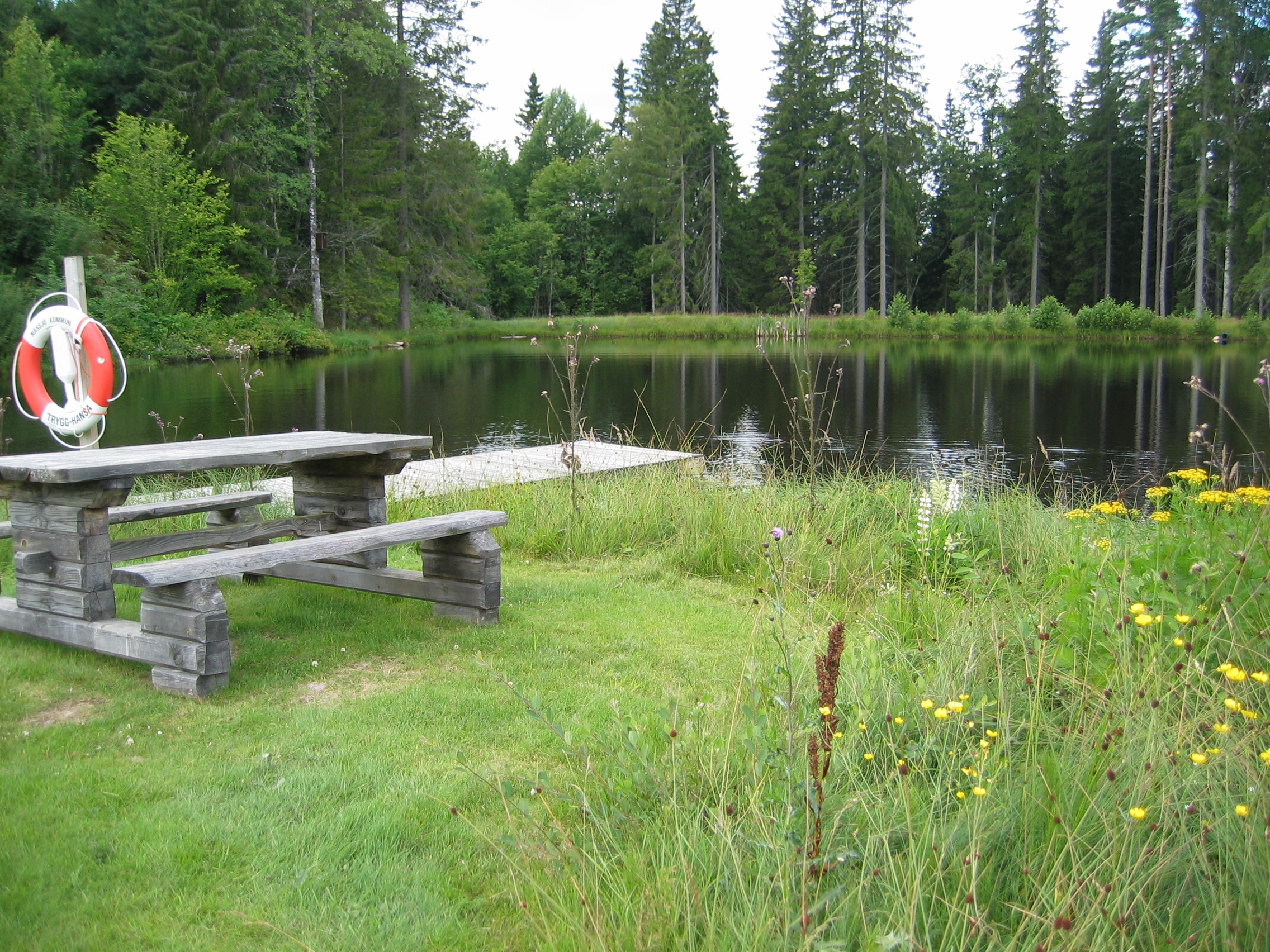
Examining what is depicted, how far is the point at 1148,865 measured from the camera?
1708mm

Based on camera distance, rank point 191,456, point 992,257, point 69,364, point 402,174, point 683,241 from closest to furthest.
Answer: point 191,456
point 69,364
point 402,174
point 992,257
point 683,241

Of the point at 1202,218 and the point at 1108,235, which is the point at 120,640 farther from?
the point at 1108,235

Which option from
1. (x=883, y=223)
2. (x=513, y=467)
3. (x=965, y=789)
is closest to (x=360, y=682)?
(x=965, y=789)

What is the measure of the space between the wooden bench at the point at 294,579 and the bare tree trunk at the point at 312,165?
30.9m

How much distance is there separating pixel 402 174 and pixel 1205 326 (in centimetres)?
2829

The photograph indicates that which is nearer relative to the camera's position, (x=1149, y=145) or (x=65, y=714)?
(x=65, y=714)

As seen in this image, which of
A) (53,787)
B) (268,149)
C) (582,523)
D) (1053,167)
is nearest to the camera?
(53,787)

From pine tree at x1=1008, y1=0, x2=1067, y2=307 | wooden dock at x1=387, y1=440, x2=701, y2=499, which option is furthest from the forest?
wooden dock at x1=387, y1=440, x2=701, y2=499

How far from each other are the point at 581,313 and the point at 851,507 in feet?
160

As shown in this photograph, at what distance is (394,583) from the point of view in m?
4.35

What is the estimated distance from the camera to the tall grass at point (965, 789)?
161cm

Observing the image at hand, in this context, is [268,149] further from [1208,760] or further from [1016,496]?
[1208,760]

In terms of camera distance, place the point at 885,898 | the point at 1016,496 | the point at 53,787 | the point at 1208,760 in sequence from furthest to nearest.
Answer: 1. the point at 1016,496
2. the point at 53,787
3. the point at 1208,760
4. the point at 885,898

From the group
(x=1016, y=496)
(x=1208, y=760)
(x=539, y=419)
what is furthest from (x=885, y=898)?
(x=539, y=419)
